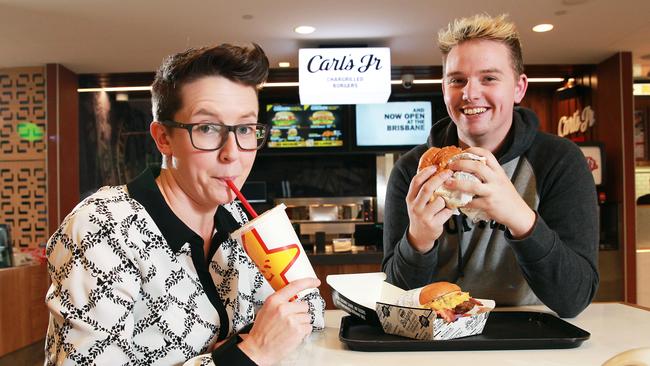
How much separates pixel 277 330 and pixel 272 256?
0.47 feet

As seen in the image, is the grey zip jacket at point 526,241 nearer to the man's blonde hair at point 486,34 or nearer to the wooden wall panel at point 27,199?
Answer: the man's blonde hair at point 486,34

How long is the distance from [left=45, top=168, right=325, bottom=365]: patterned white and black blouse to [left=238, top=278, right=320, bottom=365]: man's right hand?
33 mm

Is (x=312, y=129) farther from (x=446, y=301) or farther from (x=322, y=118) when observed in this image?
(x=446, y=301)

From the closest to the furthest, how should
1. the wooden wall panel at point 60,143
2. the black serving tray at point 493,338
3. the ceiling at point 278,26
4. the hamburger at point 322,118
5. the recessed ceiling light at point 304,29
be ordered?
1. the black serving tray at point 493,338
2. the ceiling at point 278,26
3. the recessed ceiling light at point 304,29
4. the wooden wall panel at point 60,143
5. the hamburger at point 322,118

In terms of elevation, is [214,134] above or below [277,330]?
above

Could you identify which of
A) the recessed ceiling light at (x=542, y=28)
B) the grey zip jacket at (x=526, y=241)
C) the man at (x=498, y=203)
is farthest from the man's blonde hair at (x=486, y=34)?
the recessed ceiling light at (x=542, y=28)

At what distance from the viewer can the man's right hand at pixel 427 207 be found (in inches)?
56.7

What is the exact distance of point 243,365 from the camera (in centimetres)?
105

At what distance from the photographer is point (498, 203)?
1377 mm

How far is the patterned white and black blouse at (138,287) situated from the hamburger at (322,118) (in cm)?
555

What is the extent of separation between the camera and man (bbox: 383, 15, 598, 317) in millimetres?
1414

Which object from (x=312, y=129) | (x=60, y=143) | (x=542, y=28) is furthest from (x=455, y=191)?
(x=60, y=143)

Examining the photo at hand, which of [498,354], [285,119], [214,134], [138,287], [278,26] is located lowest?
[498,354]

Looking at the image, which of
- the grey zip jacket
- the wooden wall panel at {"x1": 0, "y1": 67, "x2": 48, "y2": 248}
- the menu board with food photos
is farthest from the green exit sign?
the grey zip jacket
